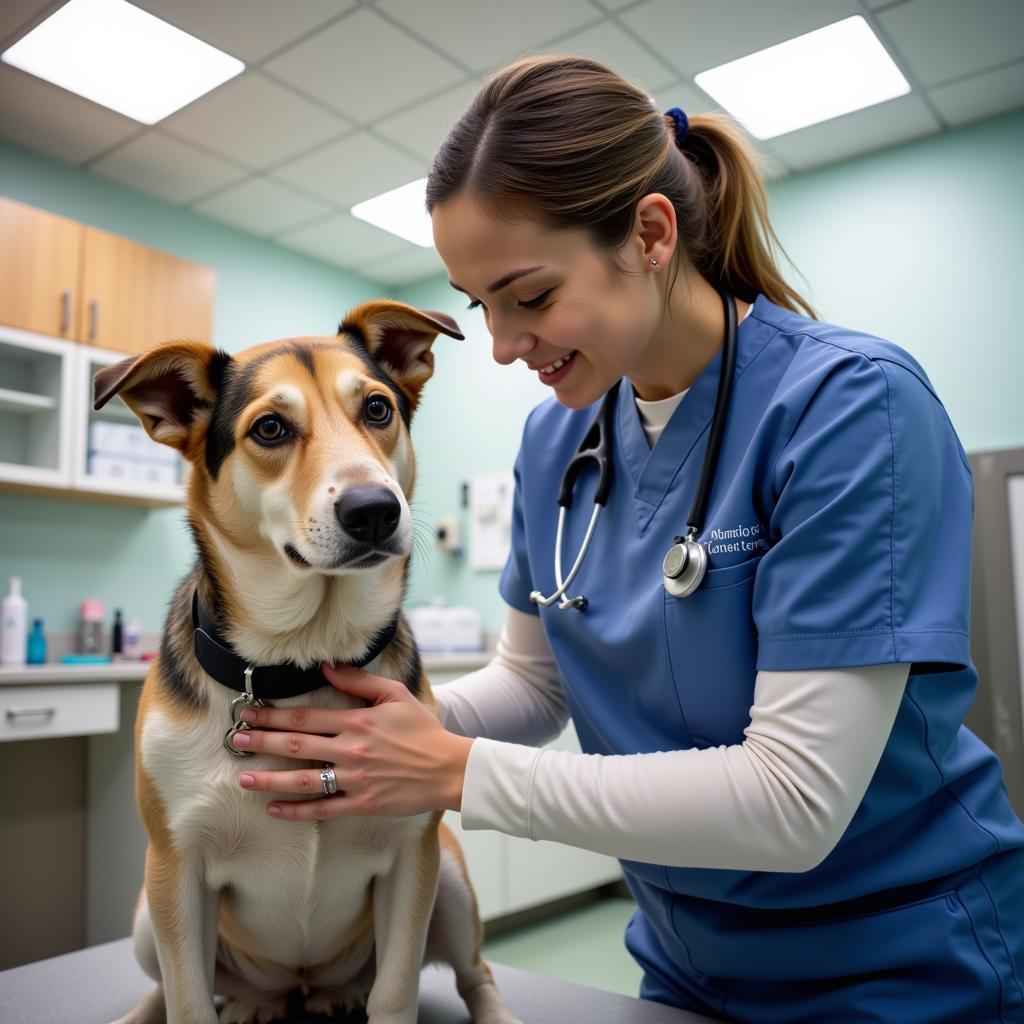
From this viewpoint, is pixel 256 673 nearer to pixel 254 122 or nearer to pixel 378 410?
pixel 378 410

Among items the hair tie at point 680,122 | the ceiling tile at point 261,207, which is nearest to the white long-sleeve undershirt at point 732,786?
the hair tie at point 680,122

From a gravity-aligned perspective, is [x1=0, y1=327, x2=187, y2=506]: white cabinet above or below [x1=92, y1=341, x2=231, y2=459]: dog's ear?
above

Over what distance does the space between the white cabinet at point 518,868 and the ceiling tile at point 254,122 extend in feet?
7.05

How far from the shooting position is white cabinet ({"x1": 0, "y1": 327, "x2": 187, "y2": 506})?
325cm

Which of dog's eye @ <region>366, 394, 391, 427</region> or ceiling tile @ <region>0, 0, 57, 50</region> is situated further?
ceiling tile @ <region>0, 0, 57, 50</region>

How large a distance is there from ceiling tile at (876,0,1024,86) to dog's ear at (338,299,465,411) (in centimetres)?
248

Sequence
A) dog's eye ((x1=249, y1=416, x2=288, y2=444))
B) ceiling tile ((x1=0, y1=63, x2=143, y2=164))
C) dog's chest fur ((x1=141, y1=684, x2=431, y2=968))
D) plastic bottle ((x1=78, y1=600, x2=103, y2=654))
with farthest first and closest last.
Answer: plastic bottle ((x1=78, y1=600, x2=103, y2=654)) → ceiling tile ((x1=0, y1=63, x2=143, y2=164)) → dog's eye ((x1=249, y1=416, x2=288, y2=444)) → dog's chest fur ((x1=141, y1=684, x2=431, y2=968))

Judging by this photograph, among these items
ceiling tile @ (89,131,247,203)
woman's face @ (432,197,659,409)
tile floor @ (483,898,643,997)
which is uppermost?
ceiling tile @ (89,131,247,203)

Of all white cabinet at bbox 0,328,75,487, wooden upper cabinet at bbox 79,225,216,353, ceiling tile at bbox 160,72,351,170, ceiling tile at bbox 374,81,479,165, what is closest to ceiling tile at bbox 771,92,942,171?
ceiling tile at bbox 374,81,479,165

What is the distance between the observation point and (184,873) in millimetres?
896

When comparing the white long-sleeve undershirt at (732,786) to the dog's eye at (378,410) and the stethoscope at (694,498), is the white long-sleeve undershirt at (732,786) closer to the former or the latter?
the stethoscope at (694,498)

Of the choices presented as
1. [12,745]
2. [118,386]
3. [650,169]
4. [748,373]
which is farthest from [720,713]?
[12,745]

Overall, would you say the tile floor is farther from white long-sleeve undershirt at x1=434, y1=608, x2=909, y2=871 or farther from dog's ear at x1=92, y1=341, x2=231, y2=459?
dog's ear at x1=92, y1=341, x2=231, y2=459

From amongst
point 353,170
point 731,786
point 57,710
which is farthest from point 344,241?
point 731,786
